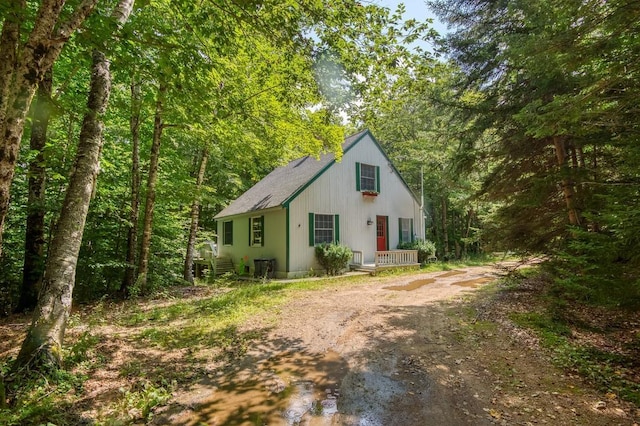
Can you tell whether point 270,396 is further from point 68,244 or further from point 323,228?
point 323,228

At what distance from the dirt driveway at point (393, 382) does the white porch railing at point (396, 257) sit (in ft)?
24.2

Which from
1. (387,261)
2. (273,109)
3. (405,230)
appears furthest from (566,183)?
(405,230)

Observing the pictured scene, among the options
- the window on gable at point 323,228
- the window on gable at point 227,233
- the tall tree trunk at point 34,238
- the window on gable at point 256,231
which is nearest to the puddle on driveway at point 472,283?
the window on gable at point 323,228

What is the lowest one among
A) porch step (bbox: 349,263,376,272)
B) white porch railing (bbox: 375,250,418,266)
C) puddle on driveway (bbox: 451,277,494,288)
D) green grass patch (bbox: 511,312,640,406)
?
puddle on driveway (bbox: 451,277,494,288)

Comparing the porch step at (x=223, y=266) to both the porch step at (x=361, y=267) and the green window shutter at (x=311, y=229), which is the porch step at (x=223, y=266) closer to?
the green window shutter at (x=311, y=229)

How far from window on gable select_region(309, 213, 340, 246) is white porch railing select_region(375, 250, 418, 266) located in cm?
197

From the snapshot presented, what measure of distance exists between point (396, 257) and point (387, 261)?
586 mm

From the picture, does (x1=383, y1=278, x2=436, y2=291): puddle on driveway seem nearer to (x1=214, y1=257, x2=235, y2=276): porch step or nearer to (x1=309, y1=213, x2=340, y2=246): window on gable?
(x1=309, y1=213, x2=340, y2=246): window on gable

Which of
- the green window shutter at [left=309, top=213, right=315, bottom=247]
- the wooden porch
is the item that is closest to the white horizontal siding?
the green window shutter at [left=309, top=213, right=315, bottom=247]

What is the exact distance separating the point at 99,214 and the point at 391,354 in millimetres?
8052

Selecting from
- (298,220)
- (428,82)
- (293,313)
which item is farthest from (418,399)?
(298,220)

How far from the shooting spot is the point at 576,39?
14.9 ft

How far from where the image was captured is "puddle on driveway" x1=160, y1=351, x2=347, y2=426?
288 cm

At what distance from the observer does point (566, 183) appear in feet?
22.6
